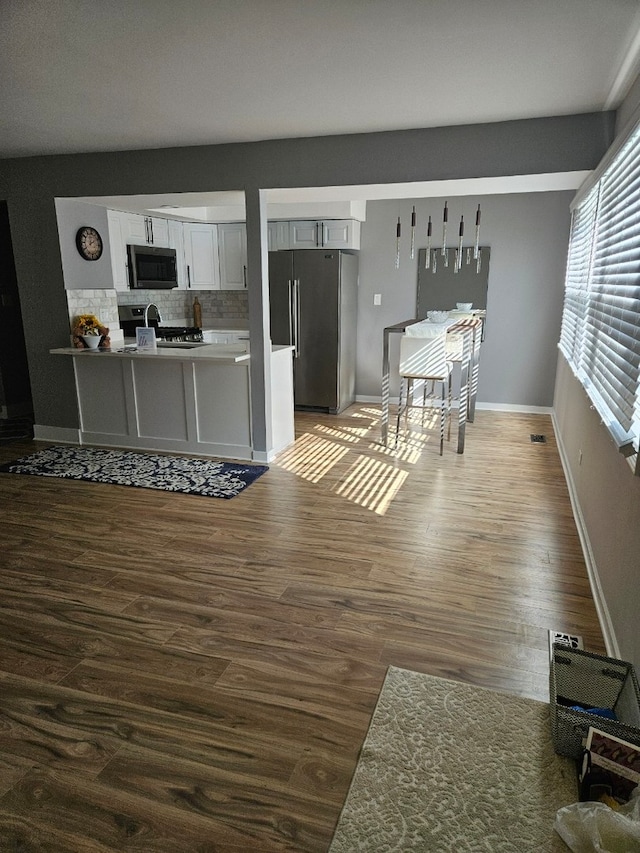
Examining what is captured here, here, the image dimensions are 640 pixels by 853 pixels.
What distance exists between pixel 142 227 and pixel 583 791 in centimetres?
591

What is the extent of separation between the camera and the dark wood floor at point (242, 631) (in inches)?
65.9

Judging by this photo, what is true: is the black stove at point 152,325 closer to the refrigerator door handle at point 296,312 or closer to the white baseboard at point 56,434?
the refrigerator door handle at point 296,312

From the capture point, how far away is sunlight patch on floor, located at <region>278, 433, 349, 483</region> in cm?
455

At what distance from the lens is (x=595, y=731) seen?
156 centimetres

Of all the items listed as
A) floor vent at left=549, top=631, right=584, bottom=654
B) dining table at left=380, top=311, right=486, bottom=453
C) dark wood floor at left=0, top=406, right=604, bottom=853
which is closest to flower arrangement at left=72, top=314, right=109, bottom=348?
dark wood floor at left=0, top=406, right=604, bottom=853

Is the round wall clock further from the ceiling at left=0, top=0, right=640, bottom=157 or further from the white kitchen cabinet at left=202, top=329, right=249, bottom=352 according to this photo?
the white kitchen cabinet at left=202, top=329, right=249, bottom=352

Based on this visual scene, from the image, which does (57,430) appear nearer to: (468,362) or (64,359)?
(64,359)

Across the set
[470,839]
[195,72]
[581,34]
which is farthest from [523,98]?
[470,839]

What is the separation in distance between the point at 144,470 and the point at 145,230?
282cm

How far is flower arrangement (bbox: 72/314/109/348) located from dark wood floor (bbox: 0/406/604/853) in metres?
1.38

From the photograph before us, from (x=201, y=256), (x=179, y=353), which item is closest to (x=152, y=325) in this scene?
(x=201, y=256)

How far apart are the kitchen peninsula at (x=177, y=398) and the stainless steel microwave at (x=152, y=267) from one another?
3.16 ft

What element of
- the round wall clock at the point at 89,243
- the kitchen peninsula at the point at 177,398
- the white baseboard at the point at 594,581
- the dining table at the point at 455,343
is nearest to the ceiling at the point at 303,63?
the round wall clock at the point at 89,243

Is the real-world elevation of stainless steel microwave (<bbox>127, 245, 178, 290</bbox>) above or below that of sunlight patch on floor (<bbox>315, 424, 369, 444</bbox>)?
above
